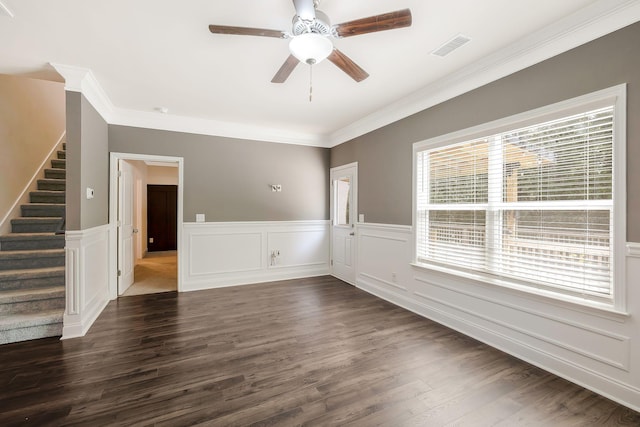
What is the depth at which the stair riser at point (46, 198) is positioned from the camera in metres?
4.26

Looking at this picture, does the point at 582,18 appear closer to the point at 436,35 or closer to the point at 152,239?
the point at 436,35

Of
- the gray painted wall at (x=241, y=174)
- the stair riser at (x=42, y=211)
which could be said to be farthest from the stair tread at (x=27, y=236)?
the gray painted wall at (x=241, y=174)

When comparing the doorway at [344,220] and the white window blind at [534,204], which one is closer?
the white window blind at [534,204]

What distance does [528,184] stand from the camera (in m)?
2.58

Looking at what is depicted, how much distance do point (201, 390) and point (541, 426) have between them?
228cm

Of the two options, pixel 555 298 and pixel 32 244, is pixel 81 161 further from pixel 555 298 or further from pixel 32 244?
pixel 555 298

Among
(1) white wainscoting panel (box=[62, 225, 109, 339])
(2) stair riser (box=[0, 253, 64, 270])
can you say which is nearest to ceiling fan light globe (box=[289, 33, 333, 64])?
(1) white wainscoting panel (box=[62, 225, 109, 339])

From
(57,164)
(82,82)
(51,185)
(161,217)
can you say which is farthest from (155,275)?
(82,82)

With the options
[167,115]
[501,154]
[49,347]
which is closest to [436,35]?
[501,154]

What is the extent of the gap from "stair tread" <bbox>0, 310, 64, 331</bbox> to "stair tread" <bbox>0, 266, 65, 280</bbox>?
1.47 ft

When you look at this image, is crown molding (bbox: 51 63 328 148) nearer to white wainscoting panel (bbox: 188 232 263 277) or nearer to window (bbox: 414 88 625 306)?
white wainscoting panel (bbox: 188 232 263 277)

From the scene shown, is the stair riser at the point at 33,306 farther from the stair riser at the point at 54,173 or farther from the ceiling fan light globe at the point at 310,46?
the ceiling fan light globe at the point at 310,46

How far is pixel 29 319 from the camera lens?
2.92m

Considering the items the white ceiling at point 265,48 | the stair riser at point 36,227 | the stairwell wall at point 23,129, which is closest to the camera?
the white ceiling at point 265,48
